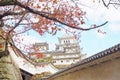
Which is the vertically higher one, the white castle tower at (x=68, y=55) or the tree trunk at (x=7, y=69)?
the tree trunk at (x=7, y=69)

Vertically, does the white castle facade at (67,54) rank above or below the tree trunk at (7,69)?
A: below

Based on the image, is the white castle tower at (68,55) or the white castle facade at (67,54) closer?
the white castle facade at (67,54)

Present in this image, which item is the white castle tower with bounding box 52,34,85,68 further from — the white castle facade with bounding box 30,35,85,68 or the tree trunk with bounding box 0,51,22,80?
the tree trunk with bounding box 0,51,22,80

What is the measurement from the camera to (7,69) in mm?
9023

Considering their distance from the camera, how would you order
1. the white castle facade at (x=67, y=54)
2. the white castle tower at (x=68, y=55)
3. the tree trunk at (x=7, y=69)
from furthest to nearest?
the white castle tower at (x=68, y=55), the white castle facade at (x=67, y=54), the tree trunk at (x=7, y=69)

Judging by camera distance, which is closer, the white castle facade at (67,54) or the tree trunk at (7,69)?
the tree trunk at (7,69)

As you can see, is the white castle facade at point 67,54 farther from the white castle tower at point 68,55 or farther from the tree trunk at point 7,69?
the tree trunk at point 7,69

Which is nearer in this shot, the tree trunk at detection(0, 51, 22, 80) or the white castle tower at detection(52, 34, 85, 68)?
the tree trunk at detection(0, 51, 22, 80)

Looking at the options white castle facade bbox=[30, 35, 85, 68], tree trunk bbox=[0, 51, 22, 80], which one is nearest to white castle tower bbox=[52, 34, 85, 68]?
white castle facade bbox=[30, 35, 85, 68]

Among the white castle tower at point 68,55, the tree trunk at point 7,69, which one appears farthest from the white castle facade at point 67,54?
the tree trunk at point 7,69

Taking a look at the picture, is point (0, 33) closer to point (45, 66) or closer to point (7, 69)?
point (7, 69)

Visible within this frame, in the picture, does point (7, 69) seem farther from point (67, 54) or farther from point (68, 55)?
point (67, 54)

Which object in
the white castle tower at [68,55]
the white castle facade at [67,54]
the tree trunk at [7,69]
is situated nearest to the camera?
the tree trunk at [7,69]

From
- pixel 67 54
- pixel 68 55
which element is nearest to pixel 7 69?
pixel 68 55
